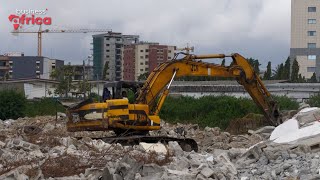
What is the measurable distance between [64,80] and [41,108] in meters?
13.1

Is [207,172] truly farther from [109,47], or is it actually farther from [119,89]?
[109,47]

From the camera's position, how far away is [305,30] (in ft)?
220

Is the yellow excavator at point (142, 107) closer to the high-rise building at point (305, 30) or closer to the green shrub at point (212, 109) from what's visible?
the green shrub at point (212, 109)

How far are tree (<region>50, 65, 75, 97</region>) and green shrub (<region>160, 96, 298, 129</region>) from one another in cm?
1649

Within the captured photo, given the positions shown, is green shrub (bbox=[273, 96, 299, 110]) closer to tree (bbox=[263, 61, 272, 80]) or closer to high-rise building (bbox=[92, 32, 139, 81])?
tree (bbox=[263, 61, 272, 80])

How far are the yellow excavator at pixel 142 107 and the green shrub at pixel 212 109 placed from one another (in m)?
12.7

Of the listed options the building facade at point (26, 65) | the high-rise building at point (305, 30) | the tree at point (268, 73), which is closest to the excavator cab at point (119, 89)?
the tree at point (268, 73)

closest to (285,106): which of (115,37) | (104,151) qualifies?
(104,151)

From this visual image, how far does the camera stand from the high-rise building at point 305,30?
66500mm

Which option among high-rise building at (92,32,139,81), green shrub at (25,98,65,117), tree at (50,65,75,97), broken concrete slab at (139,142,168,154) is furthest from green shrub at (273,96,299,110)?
high-rise building at (92,32,139,81)

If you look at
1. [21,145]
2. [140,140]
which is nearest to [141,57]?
[140,140]

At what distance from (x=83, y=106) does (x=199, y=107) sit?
771 inches

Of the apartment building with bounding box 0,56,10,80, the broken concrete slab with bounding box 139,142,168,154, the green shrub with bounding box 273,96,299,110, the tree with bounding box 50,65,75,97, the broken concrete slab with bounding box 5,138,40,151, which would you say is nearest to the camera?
the broken concrete slab with bounding box 139,142,168,154

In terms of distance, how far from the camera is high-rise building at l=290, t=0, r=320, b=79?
6650 cm
